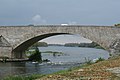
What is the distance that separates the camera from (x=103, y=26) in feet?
160

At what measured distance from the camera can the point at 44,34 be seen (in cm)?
5253

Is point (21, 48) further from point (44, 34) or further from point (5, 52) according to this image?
point (44, 34)

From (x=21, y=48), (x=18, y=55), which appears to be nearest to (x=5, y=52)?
(x=18, y=55)

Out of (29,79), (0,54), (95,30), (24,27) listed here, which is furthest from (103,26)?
(29,79)

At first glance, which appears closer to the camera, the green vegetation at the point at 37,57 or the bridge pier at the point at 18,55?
the green vegetation at the point at 37,57

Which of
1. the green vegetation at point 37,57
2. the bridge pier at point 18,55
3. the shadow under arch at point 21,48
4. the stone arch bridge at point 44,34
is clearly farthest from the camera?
the bridge pier at point 18,55

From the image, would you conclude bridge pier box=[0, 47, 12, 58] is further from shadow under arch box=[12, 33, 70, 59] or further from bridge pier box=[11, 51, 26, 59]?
shadow under arch box=[12, 33, 70, 59]

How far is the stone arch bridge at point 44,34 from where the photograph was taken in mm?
48406

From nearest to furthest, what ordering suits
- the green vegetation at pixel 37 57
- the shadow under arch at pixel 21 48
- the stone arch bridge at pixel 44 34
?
the stone arch bridge at pixel 44 34 → the green vegetation at pixel 37 57 → the shadow under arch at pixel 21 48

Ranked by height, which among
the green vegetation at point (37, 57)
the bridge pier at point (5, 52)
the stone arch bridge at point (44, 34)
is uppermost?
the stone arch bridge at point (44, 34)

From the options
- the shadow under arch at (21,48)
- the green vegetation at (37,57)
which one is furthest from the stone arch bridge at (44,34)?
the green vegetation at (37,57)

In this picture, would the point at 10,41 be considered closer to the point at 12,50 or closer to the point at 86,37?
the point at 12,50

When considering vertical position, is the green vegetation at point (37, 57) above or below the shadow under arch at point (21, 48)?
below

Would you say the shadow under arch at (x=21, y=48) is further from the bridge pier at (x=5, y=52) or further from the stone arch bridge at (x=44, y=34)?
the bridge pier at (x=5, y=52)
